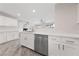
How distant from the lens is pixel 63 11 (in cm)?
168

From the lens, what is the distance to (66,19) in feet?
5.74

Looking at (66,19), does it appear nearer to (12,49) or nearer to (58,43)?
(58,43)

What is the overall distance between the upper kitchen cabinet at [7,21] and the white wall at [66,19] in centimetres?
67

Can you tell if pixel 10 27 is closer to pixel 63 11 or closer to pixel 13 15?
pixel 13 15

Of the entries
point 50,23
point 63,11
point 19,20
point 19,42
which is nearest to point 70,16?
point 63,11

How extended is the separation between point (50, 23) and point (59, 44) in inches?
14.6

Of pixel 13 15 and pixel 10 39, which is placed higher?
pixel 13 15

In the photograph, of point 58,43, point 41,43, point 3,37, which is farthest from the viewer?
point 41,43

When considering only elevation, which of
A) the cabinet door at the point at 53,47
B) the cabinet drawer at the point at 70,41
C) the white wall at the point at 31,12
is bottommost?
the cabinet door at the point at 53,47

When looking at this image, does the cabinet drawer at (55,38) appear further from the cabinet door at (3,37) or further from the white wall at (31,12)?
the cabinet door at (3,37)

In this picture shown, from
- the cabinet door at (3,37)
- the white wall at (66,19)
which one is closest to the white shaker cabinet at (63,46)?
the white wall at (66,19)

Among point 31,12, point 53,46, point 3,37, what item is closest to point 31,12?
point 31,12

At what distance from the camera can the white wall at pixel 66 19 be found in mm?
1616

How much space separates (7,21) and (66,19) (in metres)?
0.99
